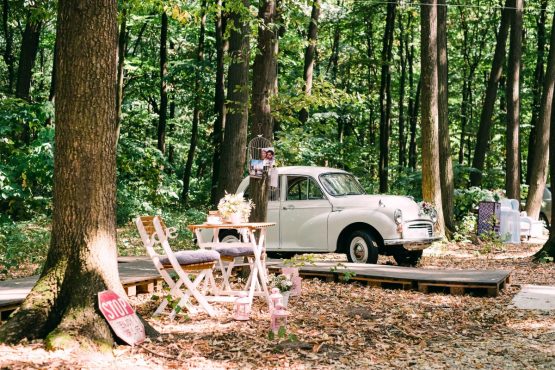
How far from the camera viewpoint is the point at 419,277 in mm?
9742

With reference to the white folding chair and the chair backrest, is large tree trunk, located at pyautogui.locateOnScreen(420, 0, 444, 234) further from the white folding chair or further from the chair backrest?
the chair backrest

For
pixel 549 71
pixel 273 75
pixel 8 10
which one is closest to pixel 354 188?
pixel 273 75

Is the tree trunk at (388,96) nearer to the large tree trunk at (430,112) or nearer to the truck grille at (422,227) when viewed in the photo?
the large tree trunk at (430,112)

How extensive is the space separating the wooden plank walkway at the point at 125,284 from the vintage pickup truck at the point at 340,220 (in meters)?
2.20

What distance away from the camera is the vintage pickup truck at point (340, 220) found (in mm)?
11773

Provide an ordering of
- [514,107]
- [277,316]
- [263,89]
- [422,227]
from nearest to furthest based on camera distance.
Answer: [277,316] → [263,89] → [422,227] → [514,107]

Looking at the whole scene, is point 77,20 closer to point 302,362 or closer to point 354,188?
point 302,362

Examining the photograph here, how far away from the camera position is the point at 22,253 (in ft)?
44.0

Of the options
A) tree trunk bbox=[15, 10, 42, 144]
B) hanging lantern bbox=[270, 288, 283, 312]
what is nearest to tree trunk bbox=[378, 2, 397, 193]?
tree trunk bbox=[15, 10, 42, 144]

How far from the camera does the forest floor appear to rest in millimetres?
5504

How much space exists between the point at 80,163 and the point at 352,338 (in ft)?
9.77

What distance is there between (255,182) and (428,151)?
827 cm

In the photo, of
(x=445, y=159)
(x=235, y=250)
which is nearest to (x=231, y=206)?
(x=235, y=250)

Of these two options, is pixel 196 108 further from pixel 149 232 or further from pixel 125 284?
pixel 149 232
